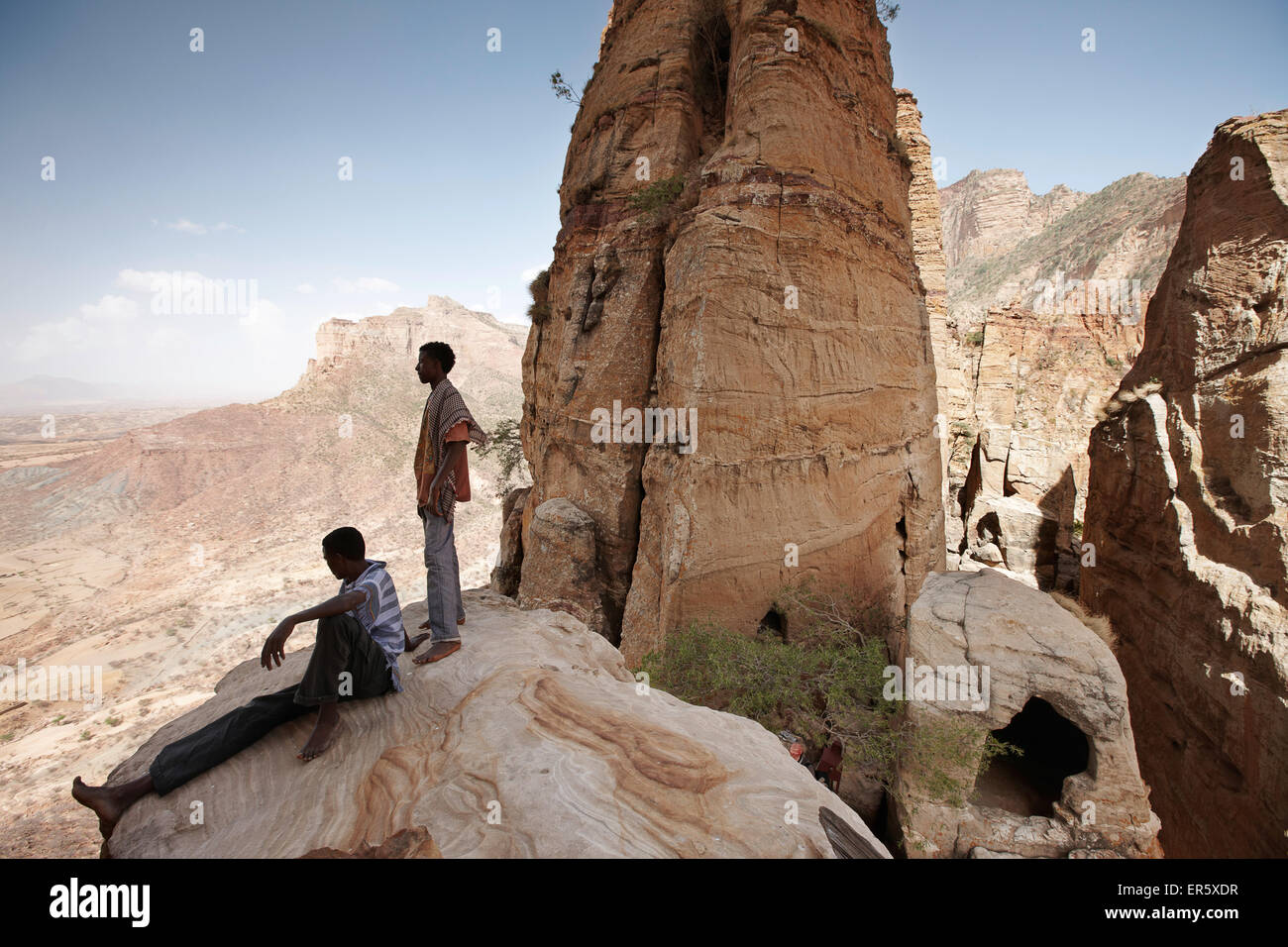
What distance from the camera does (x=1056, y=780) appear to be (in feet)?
21.8

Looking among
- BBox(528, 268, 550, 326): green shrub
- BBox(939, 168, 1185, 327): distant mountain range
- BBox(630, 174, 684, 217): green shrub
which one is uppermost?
BBox(939, 168, 1185, 327): distant mountain range

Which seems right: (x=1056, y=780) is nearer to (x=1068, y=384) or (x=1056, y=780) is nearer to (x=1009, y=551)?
(x=1009, y=551)

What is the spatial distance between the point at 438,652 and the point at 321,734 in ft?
3.37

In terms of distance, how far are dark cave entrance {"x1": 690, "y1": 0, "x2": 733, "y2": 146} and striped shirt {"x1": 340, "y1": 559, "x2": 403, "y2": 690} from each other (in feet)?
37.5

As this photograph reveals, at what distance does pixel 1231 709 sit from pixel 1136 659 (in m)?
2.28

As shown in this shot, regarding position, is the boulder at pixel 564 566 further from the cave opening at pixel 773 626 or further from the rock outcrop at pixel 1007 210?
the rock outcrop at pixel 1007 210

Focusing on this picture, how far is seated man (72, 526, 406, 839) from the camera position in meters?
2.91

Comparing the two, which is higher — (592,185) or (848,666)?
(592,185)

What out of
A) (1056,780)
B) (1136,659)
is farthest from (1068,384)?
(1056,780)

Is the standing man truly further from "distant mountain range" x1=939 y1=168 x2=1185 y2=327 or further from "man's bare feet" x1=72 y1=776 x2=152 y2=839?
"distant mountain range" x1=939 y1=168 x2=1185 y2=327

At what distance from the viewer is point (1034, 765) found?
6980 millimetres

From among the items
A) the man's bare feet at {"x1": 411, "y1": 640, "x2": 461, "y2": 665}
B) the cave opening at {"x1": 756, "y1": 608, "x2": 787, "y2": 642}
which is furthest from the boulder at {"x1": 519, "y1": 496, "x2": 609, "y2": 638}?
the man's bare feet at {"x1": 411, "y1": 640, "x2": 461, "y2": 665}

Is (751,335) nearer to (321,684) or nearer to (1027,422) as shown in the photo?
(321,684)

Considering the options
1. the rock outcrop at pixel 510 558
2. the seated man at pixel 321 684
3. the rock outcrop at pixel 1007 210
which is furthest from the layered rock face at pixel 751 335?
the rock outcrop at pixel 1007 210
